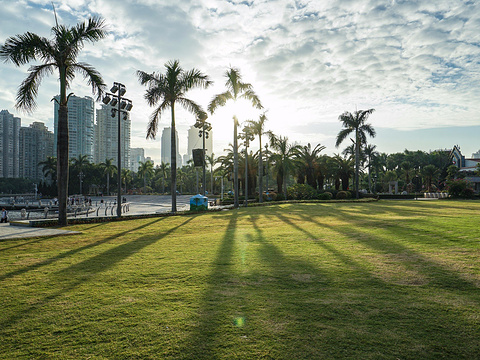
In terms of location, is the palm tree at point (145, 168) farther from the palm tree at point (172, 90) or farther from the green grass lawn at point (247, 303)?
the green grass lawn at point (247, 303)

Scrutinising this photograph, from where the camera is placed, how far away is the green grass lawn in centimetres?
346

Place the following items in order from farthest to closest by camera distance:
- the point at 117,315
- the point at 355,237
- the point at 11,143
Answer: the point at 11,143 → the point at 355,237 → the point at 117,315

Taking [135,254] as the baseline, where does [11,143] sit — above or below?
above

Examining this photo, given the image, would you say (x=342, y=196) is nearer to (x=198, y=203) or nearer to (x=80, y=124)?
(x=198, y=203)

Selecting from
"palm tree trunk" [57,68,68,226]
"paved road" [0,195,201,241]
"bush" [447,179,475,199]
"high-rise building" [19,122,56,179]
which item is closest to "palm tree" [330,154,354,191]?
"bush" [447,179,475,199]

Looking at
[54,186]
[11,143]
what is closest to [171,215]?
[54,186]

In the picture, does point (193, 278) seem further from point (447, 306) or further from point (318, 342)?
point (447, 306)

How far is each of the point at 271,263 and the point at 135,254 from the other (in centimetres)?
405

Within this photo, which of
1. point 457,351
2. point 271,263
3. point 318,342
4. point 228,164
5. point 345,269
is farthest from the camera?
point 228,164

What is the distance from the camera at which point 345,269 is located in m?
6.46

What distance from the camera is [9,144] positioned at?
122 m

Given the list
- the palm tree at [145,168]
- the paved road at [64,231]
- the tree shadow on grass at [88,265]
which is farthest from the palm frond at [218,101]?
the palm tree at [145,168]

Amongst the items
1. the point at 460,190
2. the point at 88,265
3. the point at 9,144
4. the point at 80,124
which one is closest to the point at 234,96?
the point at 88,265

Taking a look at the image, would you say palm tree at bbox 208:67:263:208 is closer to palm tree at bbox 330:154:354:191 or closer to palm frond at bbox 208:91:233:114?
palm frond at bbox 208:91:233:114
